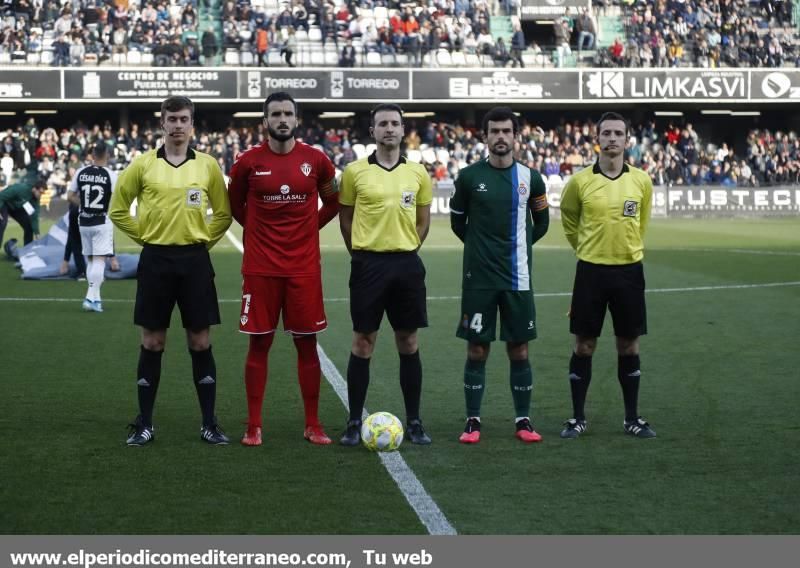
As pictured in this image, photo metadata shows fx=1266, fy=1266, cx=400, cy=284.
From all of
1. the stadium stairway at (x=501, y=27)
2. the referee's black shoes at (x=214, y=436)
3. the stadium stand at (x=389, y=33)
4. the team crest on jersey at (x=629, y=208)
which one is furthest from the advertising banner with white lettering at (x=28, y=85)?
the team crest on jersey at (x=629, y=208)

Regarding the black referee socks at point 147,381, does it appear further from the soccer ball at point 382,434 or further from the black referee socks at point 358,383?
the soccer ball at point 382,434

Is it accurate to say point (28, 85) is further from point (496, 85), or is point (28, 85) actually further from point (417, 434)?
point (417, 434)

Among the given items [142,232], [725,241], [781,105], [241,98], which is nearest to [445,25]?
[241,98]

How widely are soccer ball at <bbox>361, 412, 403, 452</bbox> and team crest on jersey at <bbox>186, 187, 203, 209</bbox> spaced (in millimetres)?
1615

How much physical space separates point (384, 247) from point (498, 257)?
2.29ft

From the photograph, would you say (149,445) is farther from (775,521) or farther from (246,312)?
(775,521)

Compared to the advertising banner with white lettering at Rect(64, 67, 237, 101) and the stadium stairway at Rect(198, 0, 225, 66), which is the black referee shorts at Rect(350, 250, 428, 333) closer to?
the advertising banner with white lettering at Rect(64, 67, 237, 101)

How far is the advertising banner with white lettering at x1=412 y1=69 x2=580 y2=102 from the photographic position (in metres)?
41.9

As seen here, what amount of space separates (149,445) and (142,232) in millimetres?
1251

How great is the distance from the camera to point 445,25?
43500mm

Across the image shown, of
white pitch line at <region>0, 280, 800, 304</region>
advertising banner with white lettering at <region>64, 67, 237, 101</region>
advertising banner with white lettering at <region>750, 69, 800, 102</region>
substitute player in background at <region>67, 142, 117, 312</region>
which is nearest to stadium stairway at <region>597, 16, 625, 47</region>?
advertising banner with white lettering at <region>750, 69, 800, 102</region>

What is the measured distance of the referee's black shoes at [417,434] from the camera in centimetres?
748
